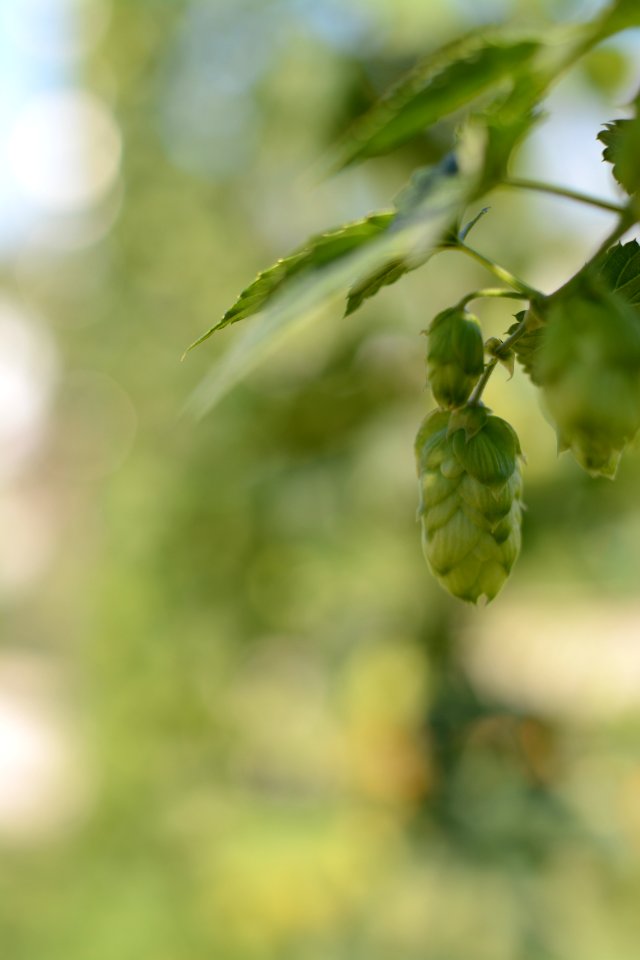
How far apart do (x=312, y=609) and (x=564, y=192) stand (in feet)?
9.48

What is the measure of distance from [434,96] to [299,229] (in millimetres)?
3056

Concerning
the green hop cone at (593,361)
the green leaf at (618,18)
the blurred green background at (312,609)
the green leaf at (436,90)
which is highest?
the blurred green background at (312,609)

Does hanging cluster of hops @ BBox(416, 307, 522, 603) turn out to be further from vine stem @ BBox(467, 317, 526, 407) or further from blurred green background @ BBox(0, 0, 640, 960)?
blurred green background @ BBox(0, 0, 640, 960)

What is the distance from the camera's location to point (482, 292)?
1.48 ft

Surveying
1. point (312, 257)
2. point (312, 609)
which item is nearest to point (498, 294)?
point (312, 257)

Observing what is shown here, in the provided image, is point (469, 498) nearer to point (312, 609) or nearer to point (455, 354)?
point (455, 354)

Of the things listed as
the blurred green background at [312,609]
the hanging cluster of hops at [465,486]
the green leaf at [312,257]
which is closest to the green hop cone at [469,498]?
the hanging cluster of hops at [465,486]

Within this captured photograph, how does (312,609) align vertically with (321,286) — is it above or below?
above

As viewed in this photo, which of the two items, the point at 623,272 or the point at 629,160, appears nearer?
the point at 629,160

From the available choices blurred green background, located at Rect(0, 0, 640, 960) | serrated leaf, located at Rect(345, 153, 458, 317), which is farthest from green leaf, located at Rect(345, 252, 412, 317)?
blurred green background, located at Rect(0, 0, 640, 960)

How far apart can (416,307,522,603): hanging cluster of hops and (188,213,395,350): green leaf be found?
7 centimetres

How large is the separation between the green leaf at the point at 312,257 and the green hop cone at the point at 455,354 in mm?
60

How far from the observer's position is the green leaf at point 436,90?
0.35 meters

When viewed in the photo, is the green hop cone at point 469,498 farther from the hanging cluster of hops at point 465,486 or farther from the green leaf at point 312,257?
the green leaf at point 312,257
